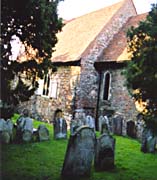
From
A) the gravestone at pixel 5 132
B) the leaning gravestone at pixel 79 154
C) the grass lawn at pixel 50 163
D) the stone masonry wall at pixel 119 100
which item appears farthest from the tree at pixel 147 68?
the stone masonry wall at pixel 119 100

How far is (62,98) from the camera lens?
20.5 meters

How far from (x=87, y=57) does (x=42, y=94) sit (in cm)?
485

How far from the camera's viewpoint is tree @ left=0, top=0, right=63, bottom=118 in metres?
8.07

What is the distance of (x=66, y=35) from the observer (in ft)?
81.4

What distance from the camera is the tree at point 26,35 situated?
8070 millimetres

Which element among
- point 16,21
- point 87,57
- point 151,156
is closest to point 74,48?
point 87,57

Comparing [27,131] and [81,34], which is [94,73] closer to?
[81,34]

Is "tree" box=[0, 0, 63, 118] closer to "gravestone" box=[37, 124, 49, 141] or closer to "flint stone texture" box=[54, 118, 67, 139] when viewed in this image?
"gravestone" box=[37, 124, 49, 141]

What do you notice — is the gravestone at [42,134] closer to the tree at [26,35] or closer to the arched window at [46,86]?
the tree at [26,35]

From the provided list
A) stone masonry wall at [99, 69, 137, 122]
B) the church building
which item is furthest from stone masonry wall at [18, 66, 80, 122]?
stone masonry wall at [99, 69, 137, 122]

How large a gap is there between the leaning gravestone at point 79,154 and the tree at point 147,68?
1.65 m

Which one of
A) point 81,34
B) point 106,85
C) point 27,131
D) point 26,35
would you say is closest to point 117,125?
point 106,85

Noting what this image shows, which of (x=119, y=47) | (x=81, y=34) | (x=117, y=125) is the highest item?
(x=81, y=34)

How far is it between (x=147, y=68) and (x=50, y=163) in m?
3.90
